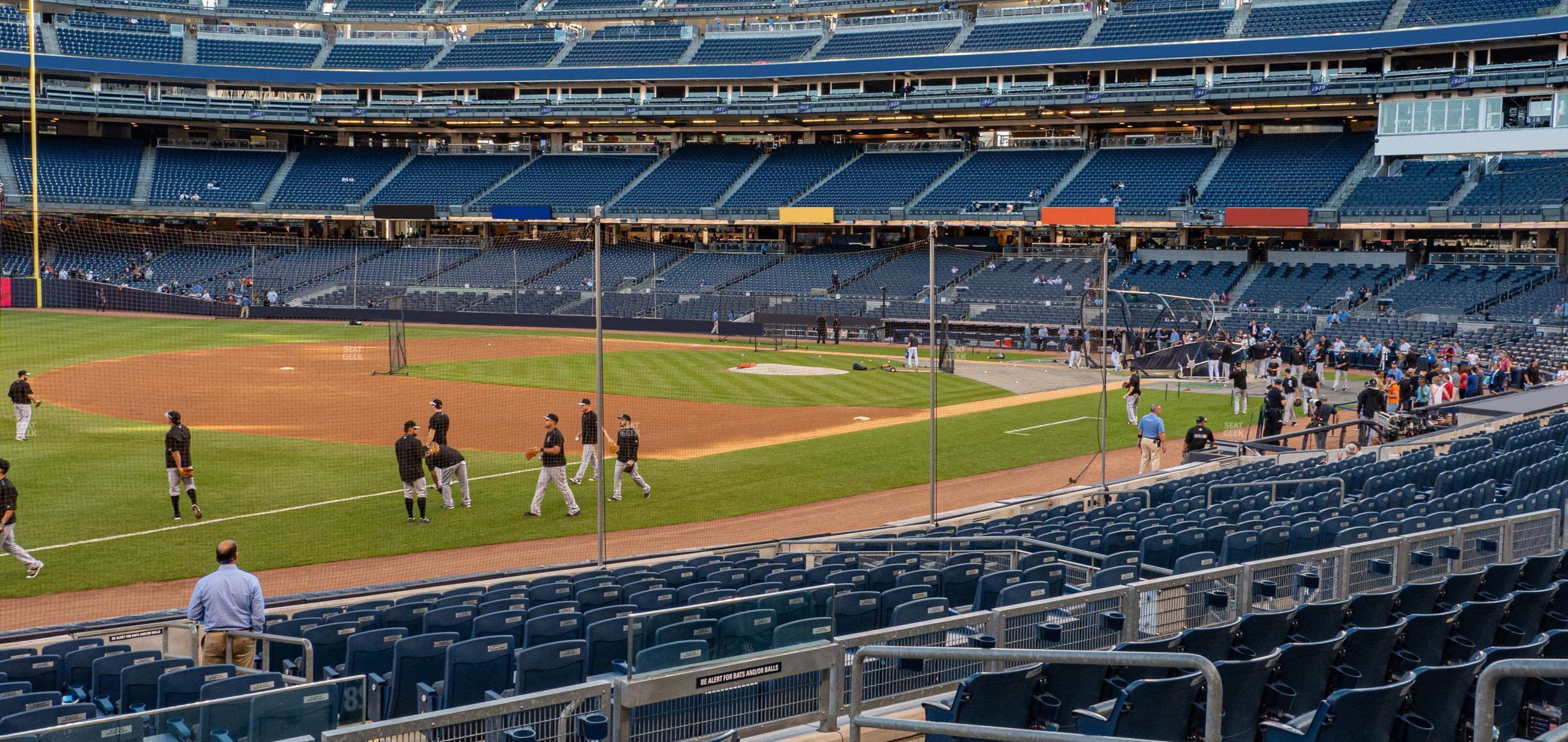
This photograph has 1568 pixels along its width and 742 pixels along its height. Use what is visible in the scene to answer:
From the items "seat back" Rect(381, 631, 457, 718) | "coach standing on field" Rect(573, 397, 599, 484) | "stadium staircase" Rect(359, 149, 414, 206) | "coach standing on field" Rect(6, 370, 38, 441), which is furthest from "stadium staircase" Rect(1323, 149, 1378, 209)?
"seat back" Rect(381, 631, 457, 718)

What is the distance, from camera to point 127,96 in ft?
254

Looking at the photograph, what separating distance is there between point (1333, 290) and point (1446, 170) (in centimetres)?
862

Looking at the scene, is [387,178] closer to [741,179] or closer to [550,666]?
[741,179]

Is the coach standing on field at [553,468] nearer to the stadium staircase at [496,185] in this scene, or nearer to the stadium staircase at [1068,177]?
the stadium staircase at [1068,177]

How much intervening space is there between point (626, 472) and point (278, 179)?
66847mm

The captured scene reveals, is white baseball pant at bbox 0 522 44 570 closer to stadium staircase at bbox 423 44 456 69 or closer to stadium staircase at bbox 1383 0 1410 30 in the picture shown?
stadium staircase at bbox 1383 0 1410 30

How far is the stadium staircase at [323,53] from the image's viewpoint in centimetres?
8350

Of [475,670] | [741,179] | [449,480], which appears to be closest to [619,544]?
[449,480]

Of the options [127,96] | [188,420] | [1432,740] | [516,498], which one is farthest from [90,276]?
[1432,740]

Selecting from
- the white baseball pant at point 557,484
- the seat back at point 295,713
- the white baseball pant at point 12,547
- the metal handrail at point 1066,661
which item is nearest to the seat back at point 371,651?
the seat back at point 295,713

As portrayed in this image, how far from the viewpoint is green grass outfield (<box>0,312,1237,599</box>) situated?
1886 centimetres

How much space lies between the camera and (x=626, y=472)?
2323 centimetres

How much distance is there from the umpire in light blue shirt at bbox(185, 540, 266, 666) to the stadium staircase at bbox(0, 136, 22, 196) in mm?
70634

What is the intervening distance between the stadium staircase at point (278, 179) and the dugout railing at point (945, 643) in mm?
78346
